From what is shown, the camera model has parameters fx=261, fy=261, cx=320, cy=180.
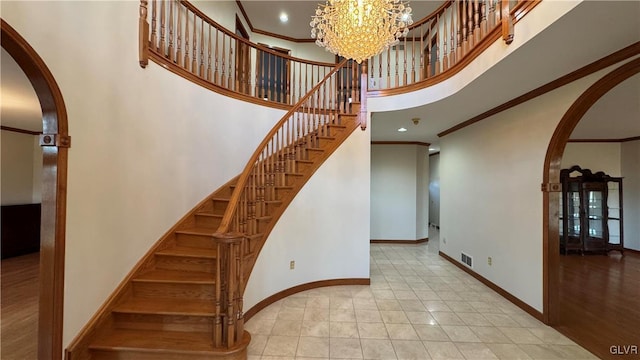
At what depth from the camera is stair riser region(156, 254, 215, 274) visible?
2.87m

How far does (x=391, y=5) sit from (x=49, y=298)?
3554 mm

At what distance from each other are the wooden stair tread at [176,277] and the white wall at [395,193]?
4.90 metres

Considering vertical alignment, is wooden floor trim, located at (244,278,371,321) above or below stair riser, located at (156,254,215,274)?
below

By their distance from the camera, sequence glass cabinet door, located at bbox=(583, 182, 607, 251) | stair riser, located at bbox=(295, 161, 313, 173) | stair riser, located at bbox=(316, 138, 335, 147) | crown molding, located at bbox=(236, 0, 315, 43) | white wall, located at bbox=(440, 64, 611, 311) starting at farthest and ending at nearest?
glass cabinet door, located at bbox=(583, 182, 607, 251) → crown molding, located at bbox=(236, 0, 315, 43) → stair riser, located at bbox=(316, 138, 335, 147) → stair riser, located at bbox=(295, 161, 313, 173) → white wall, located at bbox=(440, 64, 611, 311)

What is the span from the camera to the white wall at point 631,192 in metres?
5.87

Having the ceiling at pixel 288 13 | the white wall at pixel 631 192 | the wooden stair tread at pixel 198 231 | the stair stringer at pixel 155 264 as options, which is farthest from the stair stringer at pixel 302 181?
the white wall at pixel 631 192

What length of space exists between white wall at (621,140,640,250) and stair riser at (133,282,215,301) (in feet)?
29.0

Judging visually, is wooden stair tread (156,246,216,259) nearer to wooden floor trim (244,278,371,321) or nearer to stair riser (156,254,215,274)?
stair riser (156,254,215,274)

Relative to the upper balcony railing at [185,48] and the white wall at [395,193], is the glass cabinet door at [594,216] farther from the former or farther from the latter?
the upper balcony railing at [185,48]

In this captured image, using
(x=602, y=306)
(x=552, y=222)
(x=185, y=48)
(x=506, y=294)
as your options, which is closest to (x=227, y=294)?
(x=185, y=48)

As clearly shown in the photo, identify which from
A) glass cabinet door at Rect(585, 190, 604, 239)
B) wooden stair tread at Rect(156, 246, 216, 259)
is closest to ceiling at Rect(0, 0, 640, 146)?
glass cabinet door at Rect(585, 190, 604, 239)

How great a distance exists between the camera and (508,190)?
3.56 m

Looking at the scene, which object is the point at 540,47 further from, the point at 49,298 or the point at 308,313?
the point at 49,298

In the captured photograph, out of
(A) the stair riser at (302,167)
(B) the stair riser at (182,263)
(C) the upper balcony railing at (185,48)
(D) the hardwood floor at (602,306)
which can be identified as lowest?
(D) the hardwood floor at (602,306)
